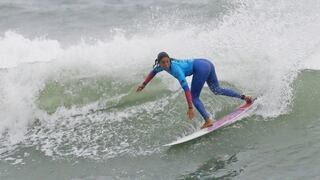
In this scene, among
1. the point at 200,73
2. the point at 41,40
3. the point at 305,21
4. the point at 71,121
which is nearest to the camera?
the point at 200,73

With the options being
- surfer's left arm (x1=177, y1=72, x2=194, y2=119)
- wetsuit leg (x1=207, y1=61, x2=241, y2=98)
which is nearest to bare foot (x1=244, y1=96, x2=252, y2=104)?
wetsuit leg (x1=207, y1=61, x2=241, y2=98)

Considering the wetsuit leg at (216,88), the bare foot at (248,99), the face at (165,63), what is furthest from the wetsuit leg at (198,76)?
the bare foot at (248,99)

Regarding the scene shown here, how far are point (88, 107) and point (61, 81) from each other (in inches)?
49.4

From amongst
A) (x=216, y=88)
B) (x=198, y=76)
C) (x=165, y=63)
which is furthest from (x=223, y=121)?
(x=165, y=63)

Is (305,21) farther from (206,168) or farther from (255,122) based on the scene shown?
(206,168)

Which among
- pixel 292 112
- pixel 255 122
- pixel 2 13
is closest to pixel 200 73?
pixel 255 122

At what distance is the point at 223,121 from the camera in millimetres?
10195

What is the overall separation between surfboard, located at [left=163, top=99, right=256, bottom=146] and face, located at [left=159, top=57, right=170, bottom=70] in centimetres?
141

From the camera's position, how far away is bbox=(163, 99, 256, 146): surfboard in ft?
31.5

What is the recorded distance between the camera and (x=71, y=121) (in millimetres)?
10977

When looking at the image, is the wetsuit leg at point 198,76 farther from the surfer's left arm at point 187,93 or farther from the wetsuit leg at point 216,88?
the surfer's left arm at point 187,93

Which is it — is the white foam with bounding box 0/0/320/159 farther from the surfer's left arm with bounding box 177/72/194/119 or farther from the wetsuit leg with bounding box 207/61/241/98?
the surfer's left arm with bounding box 177/72/194/119

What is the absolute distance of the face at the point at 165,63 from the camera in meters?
9.29

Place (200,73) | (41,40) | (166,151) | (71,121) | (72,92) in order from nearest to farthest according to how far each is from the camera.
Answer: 1. (166,151)
2. (200,73)
3. (71,121)
4. (72,92)
5. (41,40)
